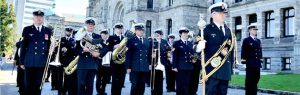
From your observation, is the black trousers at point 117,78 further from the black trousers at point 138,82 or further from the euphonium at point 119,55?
the black trousers at point 138,82

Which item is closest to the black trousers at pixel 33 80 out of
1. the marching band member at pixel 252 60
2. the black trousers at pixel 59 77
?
the black trousers at pixel 59 77

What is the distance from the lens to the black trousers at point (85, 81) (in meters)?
8.62

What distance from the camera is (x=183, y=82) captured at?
10094mm

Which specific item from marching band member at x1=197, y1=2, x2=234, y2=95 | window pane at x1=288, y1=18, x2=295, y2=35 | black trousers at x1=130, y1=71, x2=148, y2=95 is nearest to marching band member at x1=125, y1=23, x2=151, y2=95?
black trousers at x1=130, y1=71, x2=148, y2=95

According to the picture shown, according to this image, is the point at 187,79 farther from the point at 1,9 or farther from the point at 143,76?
the point at 1,9

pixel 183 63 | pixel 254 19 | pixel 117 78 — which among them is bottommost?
pixel 117 78

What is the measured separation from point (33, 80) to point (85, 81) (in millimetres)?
1197

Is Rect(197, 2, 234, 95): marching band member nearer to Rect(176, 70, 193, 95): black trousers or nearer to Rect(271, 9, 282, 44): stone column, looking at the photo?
Rect(176, 70, 193, 95): black trousers

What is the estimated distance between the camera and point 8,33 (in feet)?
150

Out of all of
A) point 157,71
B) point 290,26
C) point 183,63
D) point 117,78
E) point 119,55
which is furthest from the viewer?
point 290,26

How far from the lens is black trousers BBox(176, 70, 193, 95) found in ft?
32.6

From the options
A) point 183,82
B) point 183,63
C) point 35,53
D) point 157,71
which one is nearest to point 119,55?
point 157,71

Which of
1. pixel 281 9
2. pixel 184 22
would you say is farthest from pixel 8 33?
pixel 281 9

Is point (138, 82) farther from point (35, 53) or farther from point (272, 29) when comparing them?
point (272, 29)
